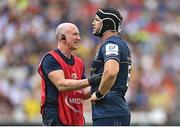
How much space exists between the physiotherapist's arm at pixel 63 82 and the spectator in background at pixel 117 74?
0.18 meters

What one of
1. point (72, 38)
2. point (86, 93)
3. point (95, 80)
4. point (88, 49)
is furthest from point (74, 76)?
point (88, 49)

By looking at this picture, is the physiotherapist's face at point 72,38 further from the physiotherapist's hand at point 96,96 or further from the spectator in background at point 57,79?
the physiotherapist's hand at point 96,96

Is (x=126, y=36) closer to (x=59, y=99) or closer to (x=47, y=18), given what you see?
(x=47, y=18)

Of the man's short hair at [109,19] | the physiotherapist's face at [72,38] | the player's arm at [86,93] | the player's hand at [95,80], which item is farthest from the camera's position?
the player's arm at [86,93]

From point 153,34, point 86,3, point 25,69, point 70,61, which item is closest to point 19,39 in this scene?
point 25,69

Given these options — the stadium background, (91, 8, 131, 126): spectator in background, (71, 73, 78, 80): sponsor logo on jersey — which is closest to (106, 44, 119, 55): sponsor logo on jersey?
(91, 8, 131, 126): spectator in background

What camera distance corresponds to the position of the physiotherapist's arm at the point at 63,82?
8445mm

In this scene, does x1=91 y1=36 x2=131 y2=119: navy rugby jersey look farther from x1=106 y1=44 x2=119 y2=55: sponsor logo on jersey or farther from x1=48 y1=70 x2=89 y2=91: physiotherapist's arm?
x1=48 y1=70 x2=89 y2=91: physiotherapist's arm

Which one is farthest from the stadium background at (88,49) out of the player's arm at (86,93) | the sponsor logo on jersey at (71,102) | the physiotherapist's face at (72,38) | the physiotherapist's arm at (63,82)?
the physiotherapist's arm at (63,82)

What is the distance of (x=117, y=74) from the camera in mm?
8164

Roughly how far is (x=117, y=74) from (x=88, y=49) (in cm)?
887

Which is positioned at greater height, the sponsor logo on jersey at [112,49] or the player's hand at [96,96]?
the sponsor logo on jersey at [112,49]

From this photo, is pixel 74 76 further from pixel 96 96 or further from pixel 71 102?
pixel 96 96

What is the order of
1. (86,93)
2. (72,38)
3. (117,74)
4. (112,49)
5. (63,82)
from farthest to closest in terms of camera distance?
(86,93)
(72,38)
(63,82)
(117,74)
(112,49)
